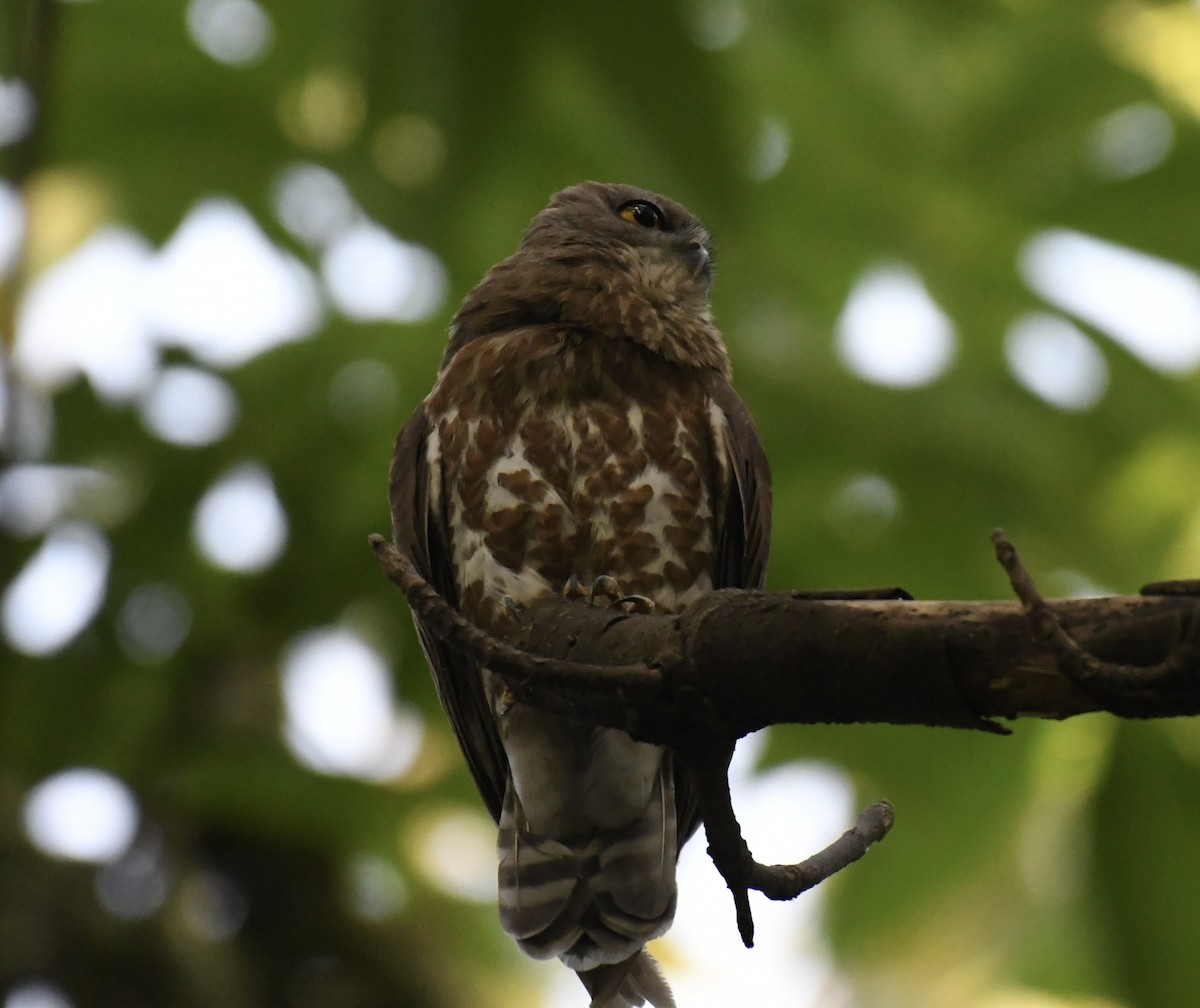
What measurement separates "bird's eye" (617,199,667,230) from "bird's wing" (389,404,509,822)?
139 cm

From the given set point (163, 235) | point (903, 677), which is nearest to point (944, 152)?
point (163, 235)

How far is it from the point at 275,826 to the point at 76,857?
3.37 ft

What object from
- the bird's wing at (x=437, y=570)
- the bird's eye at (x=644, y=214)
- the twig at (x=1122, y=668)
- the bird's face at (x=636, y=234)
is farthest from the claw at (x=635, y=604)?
the bird's eye at (x=644, y=214)

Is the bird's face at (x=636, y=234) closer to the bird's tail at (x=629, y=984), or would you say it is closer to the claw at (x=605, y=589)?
the claw at (x=605, y=589)

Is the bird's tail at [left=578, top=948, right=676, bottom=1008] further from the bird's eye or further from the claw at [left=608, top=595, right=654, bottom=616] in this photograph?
the bird's eye

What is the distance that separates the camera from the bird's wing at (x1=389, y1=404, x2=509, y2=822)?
14.8ft

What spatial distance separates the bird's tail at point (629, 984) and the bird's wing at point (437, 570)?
30.8 inches

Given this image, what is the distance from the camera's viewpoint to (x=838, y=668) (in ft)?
7.70

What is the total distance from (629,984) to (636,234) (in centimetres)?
254

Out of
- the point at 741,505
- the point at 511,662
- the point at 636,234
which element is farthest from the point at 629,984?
the point at 636,234

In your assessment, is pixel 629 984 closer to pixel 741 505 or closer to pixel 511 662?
pixel 741 505

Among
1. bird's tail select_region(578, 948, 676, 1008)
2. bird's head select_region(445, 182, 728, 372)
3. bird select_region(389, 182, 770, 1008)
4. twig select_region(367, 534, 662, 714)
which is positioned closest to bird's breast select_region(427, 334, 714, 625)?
bird select_region(389, 182, 770, 1008)

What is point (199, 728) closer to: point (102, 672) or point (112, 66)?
point (102, 672)

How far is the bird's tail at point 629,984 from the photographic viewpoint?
3967 millimetres
